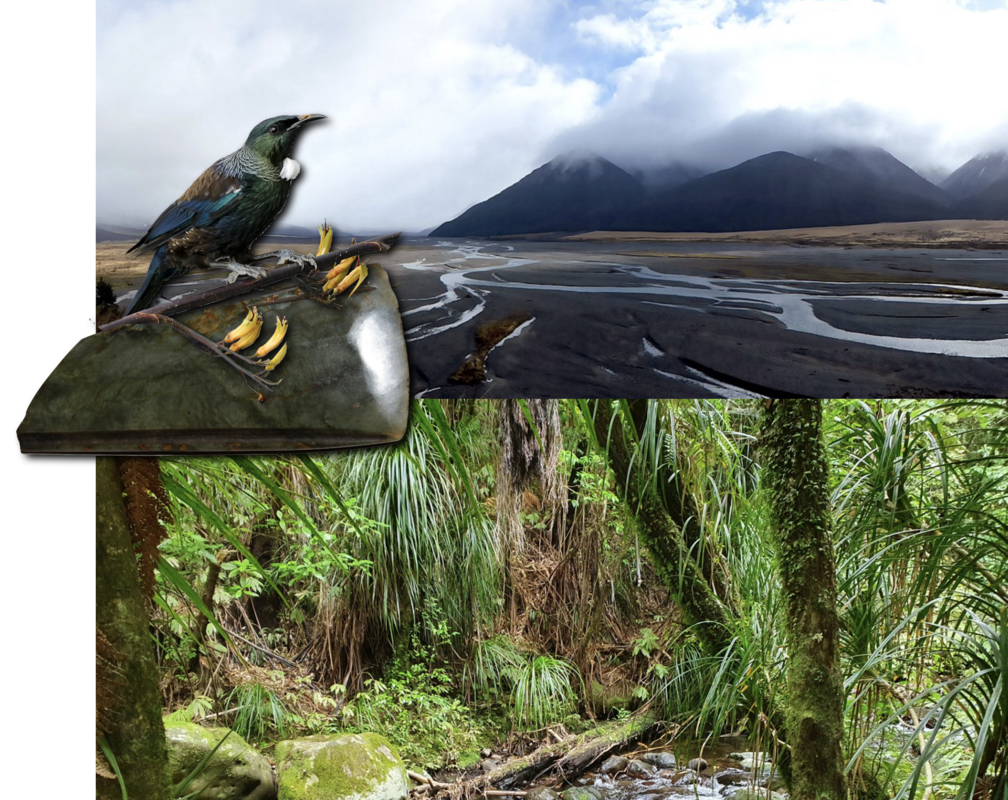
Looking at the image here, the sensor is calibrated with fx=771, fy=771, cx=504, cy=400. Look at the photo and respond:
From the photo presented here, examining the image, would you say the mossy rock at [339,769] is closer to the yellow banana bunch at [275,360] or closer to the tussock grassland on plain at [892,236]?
the yellow banana bunch at [275,360]

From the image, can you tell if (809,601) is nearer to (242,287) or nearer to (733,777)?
(733,777)

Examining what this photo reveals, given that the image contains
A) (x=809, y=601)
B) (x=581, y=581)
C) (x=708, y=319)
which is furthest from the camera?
(x=581, y=581)

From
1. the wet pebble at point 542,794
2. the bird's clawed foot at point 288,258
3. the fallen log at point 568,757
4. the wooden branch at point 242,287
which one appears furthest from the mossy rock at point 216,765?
the bird's clawed foot at point 288,258

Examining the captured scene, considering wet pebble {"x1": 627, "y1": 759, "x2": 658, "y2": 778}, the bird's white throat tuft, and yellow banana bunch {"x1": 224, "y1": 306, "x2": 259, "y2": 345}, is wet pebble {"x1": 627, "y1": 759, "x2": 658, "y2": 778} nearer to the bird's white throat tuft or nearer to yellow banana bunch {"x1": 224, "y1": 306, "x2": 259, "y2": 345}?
yellow banana bunch {"x1": 224, "y1": 306, "x2": 259, "y2": 345}

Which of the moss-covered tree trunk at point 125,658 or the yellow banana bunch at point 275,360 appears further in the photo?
the moss-covered tree trunk at point 125,658

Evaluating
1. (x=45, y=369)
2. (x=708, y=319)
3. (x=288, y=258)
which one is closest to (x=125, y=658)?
(x=45, y=369)

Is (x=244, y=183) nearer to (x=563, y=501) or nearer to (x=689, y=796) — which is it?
(x=563, y=501)

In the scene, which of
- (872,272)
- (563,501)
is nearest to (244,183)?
(872,272)

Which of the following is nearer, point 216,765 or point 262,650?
point 216,765
